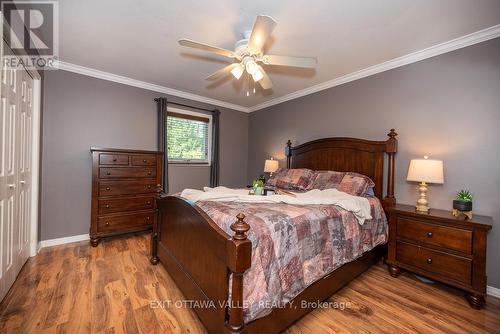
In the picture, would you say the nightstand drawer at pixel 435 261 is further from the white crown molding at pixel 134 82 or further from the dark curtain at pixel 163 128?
the white crown molding at pixel 134 82

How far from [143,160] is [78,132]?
0.96 m

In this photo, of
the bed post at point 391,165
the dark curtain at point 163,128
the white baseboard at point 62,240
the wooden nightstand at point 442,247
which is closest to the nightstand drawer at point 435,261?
the wooden nightstand at point 442,247

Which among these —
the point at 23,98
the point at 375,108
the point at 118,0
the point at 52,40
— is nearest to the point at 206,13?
the point at 118,0

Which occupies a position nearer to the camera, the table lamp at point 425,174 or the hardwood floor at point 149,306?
the hardwood floor at point 149,306

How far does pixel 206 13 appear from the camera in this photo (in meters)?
1.92

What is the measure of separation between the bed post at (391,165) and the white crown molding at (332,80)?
33.6 inches

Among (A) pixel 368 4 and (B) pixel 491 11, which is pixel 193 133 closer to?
(A) pixel 368 4

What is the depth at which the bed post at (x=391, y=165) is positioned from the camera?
2652 millimetres

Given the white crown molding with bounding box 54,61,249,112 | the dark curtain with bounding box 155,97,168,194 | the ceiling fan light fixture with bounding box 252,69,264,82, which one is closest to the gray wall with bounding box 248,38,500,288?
the ceiling fan light fixture with bounding box 252,69,264,82

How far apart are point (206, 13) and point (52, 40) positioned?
70.7 inches

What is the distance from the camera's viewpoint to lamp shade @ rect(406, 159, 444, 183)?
7.08 ft

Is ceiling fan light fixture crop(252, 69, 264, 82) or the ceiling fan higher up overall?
the ceiling fan

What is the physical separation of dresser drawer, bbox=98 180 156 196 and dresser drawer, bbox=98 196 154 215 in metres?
0.09

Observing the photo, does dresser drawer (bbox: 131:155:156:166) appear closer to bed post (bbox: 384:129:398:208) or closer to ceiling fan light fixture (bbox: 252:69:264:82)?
ceiling fan light fixture (bbox: 252:69:264:82)
